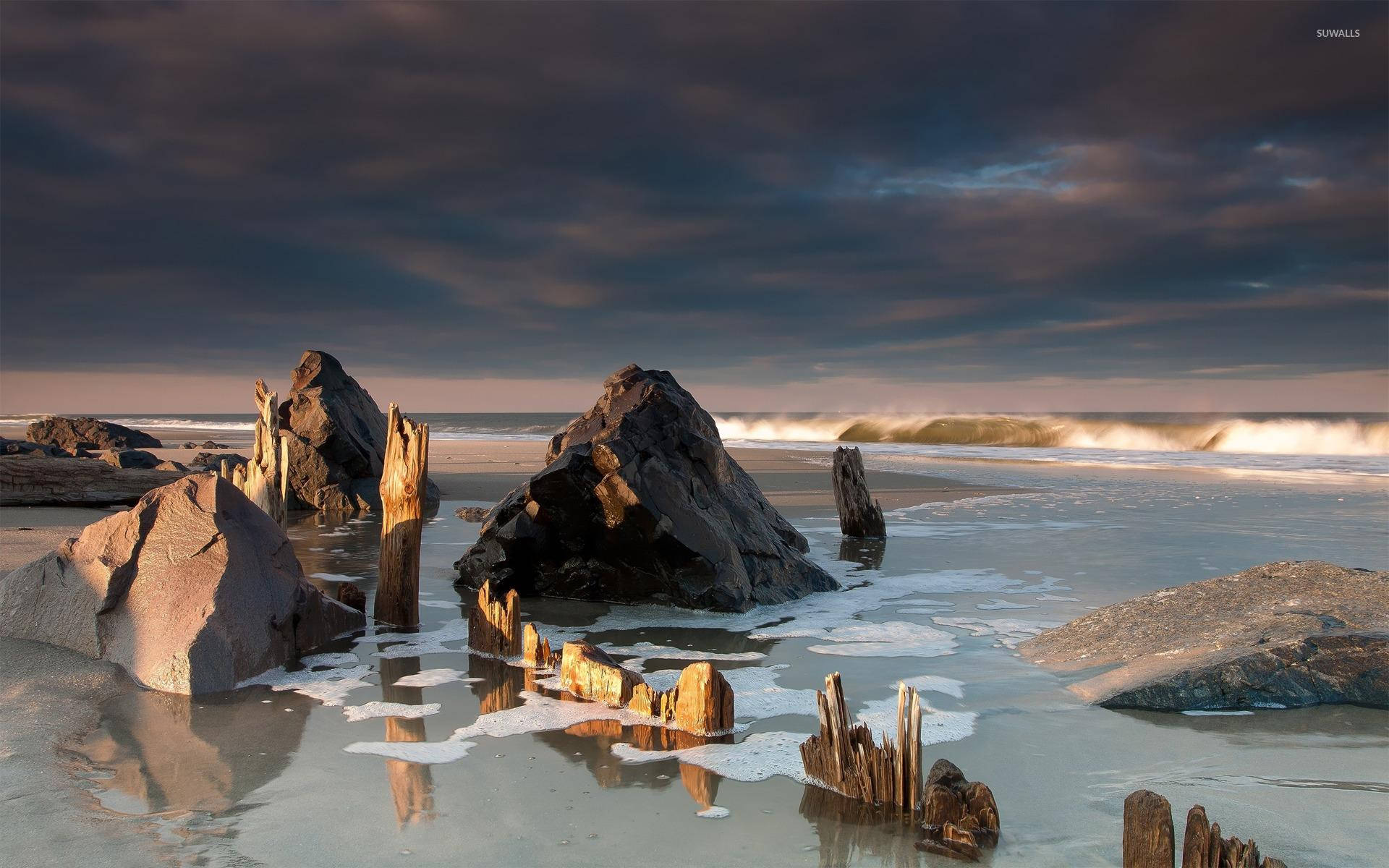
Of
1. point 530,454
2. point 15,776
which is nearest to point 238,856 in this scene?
point 15,776

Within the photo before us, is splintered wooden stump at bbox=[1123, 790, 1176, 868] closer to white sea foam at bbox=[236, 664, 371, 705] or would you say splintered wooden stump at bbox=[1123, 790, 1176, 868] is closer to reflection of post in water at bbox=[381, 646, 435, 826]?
reflection of post in water at bbox=[381, 646, 435, 826]

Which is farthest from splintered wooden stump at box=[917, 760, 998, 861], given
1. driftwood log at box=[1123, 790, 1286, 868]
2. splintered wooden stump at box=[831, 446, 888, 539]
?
splintered wooden stump at box=[831, 446, 888, 539]

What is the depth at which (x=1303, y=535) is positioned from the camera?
11664 mm

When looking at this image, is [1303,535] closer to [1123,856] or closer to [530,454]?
[1123,856]

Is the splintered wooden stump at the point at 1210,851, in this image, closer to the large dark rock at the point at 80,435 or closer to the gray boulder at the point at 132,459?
the gray boulder at the point at 132,459

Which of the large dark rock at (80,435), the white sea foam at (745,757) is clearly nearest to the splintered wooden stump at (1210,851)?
the white sea foam at (745,757)

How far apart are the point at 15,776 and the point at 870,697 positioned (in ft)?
13.7

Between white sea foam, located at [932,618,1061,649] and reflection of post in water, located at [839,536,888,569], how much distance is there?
2.55m

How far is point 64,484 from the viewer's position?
13.0m

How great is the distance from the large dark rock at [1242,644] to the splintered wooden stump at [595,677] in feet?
8.70

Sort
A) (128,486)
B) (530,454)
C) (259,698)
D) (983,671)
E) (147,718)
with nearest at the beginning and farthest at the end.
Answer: (147,718) < (259,698) < (983,671) < (128,486) < (530,454)

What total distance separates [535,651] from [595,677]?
2.89 feet

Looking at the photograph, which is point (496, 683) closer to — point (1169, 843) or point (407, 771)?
point (407, 771)

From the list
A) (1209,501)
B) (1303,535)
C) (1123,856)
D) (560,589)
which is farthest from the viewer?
(1209,501)
